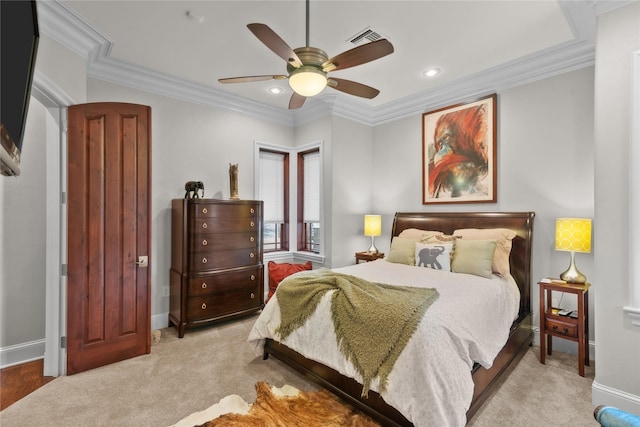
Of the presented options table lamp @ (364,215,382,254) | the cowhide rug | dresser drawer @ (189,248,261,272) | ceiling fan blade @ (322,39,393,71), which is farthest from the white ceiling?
the cowhide rug

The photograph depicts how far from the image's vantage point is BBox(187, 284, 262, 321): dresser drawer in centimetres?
348

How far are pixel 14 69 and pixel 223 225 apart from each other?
2755mm

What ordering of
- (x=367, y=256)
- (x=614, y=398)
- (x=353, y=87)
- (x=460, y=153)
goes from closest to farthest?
(x=614, y=398), (x=353, y=87), (x=460, y=153), (x=367, y=256)

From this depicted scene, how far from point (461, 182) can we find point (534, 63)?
1430 millimetres

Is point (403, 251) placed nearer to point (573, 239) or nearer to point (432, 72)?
point (573, 239)

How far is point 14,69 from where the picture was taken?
1.03 meters

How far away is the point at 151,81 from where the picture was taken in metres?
3.59

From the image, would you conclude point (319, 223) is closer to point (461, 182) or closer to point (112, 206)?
point (461, 182)

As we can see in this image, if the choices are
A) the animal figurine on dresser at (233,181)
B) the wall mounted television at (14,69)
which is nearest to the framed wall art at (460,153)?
the animal figurine on dresser at (233,181)

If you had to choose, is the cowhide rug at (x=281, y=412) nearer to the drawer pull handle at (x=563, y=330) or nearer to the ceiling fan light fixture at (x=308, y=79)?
the drawer pull handle at (x=563, y=330)

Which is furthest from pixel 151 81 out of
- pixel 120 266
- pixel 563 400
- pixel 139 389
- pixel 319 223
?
pixel 563 400

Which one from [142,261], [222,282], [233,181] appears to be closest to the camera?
[142,261]

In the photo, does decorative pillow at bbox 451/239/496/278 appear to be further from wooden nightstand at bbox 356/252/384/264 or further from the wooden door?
the wooden door

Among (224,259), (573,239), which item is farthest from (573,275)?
(224,259)
